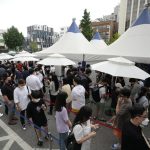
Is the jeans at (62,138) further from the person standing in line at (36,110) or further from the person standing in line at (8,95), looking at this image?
the person standing in line at (8,95)

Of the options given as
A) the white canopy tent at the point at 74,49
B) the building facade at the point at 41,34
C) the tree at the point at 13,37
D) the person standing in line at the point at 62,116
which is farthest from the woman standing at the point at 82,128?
the building facade at the point at 41,34

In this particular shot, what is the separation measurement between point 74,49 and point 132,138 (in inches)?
321

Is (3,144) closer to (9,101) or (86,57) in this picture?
(9,101)

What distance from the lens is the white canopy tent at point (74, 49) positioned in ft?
33.4

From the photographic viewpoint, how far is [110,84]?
8.32 meters

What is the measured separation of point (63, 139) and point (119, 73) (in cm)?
272

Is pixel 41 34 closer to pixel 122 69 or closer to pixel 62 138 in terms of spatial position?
pixel 122 69

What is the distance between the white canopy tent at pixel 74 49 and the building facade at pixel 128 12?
52.7 m

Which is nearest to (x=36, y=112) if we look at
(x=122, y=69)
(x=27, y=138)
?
(x=27, y=138)

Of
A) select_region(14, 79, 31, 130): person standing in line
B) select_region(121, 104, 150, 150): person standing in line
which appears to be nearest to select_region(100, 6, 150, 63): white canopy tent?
select_region(14, 79, 31, 130): person standing in line

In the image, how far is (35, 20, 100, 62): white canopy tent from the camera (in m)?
10.2

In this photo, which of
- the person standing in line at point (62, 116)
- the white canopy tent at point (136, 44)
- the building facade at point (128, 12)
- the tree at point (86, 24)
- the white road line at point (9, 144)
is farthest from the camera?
the building facade at point (128, 12)

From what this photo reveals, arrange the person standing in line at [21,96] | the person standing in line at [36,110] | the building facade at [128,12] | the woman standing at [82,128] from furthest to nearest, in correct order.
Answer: the building facade at [128,12], the person standing in line at [21,96], the person standing in line at [36,110], the woman standing at [82,128]

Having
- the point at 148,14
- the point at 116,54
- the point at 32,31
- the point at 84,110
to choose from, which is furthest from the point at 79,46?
the point at 32,31
